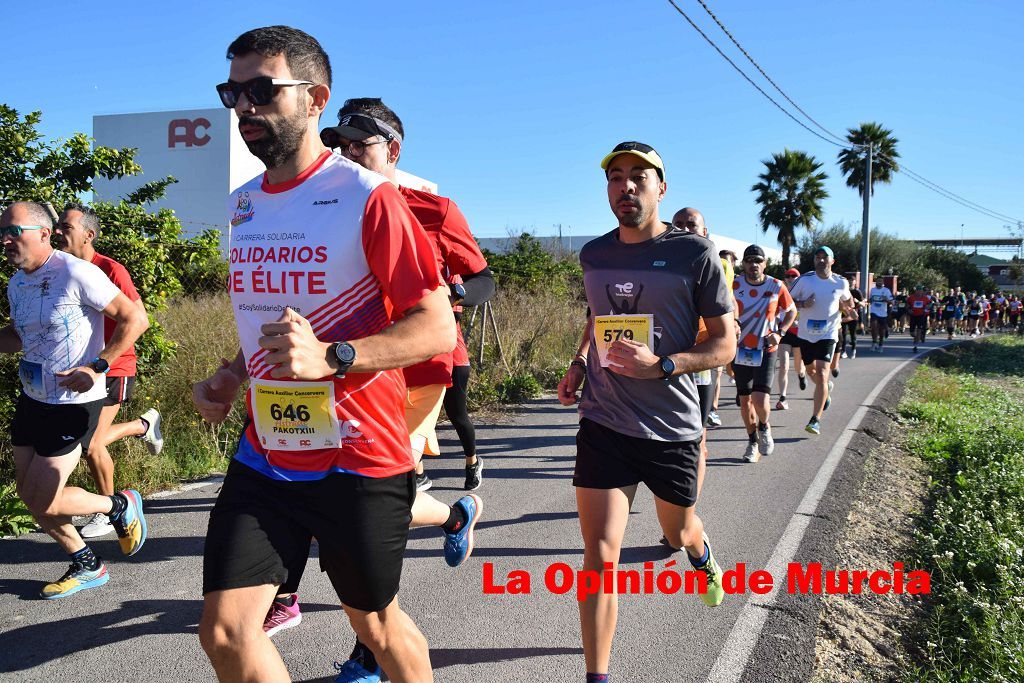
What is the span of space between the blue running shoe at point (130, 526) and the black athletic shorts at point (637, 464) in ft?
8.31

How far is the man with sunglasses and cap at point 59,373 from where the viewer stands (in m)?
4.01

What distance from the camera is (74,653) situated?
3.44 metres

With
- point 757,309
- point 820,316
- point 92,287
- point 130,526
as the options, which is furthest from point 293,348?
A: point 820,316

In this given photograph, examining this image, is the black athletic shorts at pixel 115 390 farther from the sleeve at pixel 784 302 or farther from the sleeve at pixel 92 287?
the sleeve at pixel 784 302

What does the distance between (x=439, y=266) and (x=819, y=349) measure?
7.19 m

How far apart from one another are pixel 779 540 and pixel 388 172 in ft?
11.1

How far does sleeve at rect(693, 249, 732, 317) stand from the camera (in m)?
3.39

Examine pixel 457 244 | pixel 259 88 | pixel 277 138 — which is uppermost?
pixel 259 88

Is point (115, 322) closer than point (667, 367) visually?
No

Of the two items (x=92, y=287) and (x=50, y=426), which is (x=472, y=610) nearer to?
(x=50, y=426)

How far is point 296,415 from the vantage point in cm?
220

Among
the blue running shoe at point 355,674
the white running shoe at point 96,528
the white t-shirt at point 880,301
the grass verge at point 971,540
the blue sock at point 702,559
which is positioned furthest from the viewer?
the white t-shirt at point 880,301

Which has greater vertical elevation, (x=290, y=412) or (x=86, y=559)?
(x=290, y=412)

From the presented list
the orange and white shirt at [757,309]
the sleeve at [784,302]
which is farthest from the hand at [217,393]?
the sleeve at [784,302]
